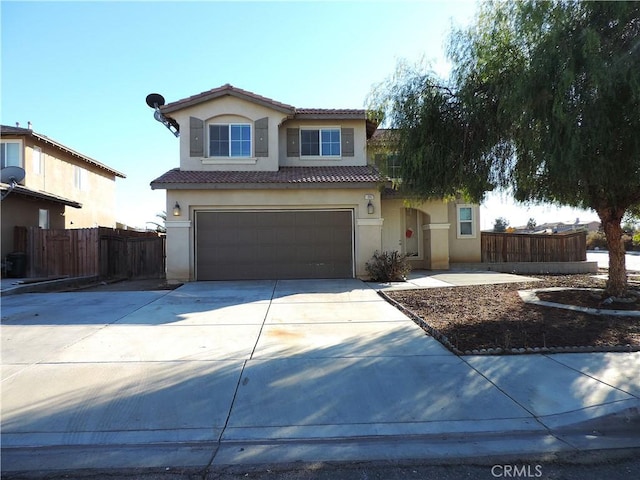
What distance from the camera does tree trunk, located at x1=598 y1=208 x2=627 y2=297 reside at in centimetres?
927

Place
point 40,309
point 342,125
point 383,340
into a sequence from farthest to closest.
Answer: point 342,125, point 40,309, point 383,340

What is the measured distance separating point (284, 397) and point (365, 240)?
1067cm

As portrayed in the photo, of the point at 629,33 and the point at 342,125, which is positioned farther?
the point at 342,125

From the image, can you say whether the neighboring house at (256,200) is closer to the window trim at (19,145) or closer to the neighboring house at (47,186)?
the neighboring house at (47,186)

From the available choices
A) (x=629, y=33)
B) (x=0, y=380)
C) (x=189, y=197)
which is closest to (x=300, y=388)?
(x=0, y=380)

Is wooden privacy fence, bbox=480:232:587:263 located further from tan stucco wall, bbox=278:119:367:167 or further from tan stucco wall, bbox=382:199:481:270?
tan stucco wall, bbox=278:119:367:167

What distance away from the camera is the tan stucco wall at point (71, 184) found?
1859cm

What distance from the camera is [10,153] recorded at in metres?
18.0

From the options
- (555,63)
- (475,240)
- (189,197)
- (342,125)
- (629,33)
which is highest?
(342,125)

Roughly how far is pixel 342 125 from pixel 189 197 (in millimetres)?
6547

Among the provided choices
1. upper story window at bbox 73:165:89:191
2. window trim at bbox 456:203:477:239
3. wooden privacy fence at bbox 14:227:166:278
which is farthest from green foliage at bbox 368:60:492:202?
upper story window at bbox 73:165:89:191

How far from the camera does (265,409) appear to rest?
439cm

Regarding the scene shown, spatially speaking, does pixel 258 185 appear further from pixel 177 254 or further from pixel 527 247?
pixel 527 247

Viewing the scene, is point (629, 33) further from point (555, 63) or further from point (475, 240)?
point (475, 240)
